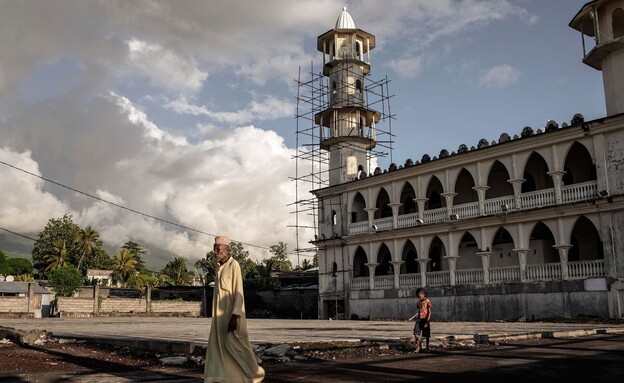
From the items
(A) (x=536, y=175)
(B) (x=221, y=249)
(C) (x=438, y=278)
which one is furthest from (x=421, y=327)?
(A) (x=536, y=175)

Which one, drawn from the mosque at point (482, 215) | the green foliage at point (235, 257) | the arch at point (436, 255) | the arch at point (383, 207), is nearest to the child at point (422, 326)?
the mosque at point (482, 215)

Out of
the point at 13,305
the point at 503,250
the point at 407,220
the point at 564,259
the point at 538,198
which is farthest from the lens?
the point at 13,305

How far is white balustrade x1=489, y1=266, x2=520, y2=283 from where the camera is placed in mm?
26875

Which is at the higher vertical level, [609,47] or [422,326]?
[609,47]

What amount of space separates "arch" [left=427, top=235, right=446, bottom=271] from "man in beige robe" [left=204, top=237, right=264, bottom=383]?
28375 mm

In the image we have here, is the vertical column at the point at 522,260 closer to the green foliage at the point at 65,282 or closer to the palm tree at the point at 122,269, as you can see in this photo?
the green foliage at the point at 65,282

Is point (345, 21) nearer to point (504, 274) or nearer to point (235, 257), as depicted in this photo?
point (504, 274)

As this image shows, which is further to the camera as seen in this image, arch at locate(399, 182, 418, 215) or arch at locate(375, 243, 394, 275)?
arch at locate(375, 243, 394, 275)

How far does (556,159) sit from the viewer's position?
1011 inches

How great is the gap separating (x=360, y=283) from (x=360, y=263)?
92.1 inches

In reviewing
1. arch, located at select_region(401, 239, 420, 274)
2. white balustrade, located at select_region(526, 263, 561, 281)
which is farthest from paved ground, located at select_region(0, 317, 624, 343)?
arch, located at select_region(401, 239, 420, 274)

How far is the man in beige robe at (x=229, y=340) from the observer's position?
5.83 metres

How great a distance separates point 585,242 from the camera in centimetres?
2723

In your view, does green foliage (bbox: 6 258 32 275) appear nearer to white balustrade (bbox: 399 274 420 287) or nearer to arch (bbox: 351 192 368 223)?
arch (bbox: 351 192 368 223)
